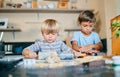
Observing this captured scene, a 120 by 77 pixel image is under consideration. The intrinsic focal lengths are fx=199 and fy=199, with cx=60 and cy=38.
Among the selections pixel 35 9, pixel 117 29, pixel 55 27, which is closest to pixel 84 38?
pixel 55 27

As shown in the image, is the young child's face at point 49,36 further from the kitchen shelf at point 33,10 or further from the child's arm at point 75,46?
the kitchen shelf at point 33,10

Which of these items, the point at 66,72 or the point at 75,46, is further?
the point at 75,46

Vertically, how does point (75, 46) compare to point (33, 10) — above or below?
below

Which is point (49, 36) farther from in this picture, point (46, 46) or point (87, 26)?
point (87, 26)

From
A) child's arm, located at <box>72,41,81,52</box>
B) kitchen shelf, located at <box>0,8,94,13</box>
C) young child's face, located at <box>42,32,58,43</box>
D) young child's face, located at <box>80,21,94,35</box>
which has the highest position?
kitchen shelf, located at <box>0,8,94,13</box>

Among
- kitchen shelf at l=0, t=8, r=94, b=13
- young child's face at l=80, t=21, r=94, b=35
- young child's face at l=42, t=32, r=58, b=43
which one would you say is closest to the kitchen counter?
young child's face at l=42, t=32, r=58, b=43

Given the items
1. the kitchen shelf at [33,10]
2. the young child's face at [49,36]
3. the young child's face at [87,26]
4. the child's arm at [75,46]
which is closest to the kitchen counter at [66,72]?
the young child's face at [49,36]

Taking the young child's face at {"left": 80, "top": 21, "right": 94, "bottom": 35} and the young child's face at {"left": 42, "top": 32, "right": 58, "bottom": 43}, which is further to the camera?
the young child's face at {"left": 80, "top": 21, "right": 94, "bottom": 35}

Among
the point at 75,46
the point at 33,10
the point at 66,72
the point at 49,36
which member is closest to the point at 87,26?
the point at 75,46

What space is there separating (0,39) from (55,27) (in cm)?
204

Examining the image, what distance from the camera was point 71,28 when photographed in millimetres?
3711

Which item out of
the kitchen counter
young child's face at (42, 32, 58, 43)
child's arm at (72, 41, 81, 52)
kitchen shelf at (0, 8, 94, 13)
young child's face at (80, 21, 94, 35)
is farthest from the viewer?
kitchen shelf at (0, 8, 94, 13)

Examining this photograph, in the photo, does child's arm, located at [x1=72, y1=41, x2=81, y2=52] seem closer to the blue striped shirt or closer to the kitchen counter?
the blue striped shirt

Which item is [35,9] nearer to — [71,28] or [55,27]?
[71,28]
